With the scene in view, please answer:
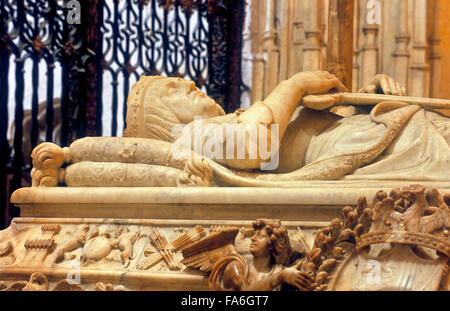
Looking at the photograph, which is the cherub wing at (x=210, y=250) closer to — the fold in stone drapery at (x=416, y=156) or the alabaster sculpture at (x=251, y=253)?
the alabaster sculpture at (x=251, y=253)

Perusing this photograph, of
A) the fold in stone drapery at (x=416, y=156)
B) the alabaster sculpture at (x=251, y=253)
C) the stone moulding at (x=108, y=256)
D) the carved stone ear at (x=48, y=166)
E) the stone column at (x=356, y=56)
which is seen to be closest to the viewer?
the alabaster sculpture at (x=251, y=253)

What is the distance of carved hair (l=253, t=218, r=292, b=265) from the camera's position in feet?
8.69

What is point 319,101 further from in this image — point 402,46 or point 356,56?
point 356,56

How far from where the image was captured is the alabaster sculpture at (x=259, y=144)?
10.5ft

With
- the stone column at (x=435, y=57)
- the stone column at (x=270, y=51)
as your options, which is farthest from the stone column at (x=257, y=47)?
the stone column at (x=435, y=57)

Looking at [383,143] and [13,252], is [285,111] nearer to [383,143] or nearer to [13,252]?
[383,143]

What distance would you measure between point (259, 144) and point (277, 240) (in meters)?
0.70

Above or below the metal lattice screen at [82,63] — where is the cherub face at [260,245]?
below

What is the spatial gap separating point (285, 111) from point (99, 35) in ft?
12.8

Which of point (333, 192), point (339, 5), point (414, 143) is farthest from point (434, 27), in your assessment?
point (333, 192)

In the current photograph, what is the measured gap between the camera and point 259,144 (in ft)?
10.6

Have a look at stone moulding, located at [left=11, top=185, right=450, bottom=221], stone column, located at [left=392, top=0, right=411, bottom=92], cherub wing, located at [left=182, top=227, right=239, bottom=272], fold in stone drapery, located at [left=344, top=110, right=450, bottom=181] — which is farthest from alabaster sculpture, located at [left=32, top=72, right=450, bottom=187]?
stone column, located at [left=392, top=0, right=411, bottom=92]

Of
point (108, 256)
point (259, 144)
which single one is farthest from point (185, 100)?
point (108, 256)

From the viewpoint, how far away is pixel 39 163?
3385 mm
